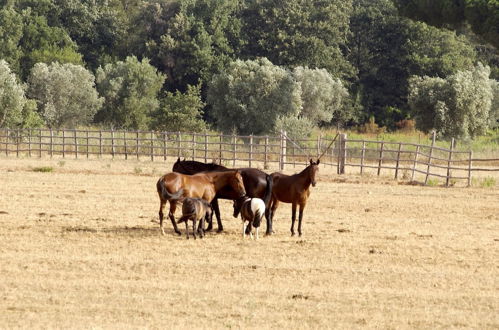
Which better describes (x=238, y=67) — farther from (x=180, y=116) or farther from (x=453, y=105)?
(x=453, y=105)

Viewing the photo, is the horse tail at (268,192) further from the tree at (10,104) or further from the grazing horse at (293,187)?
the tree at (10,104)

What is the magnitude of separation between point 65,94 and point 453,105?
18762mm

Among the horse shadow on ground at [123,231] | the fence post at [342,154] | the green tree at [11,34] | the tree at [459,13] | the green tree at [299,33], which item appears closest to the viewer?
the horse shadow on ground at [123,231]

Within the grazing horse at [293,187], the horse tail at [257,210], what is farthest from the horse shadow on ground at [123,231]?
the grazing horse at [293,187]

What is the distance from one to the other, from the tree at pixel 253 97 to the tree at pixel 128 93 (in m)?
3.38

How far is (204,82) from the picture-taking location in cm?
5759

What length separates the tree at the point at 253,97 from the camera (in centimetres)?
A: 4838

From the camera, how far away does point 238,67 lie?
5109 cm

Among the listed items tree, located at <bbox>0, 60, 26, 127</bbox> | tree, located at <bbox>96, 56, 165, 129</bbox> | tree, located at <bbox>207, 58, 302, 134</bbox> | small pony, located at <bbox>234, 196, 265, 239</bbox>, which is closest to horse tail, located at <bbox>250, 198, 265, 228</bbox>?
small pony, located at <bbox>234, 196, 265, 239</bbox>

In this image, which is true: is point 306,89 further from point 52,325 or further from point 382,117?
point 52,325

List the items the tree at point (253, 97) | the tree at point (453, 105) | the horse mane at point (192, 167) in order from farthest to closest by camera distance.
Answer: the tree at point (253, 97), the tree at point (453, 105), the horse mane at point (192, 167)

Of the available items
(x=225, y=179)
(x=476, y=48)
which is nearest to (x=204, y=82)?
(x=476, y=48)

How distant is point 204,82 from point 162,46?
3.58m

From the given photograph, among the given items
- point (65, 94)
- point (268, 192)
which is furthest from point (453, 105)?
point (268, 192)
